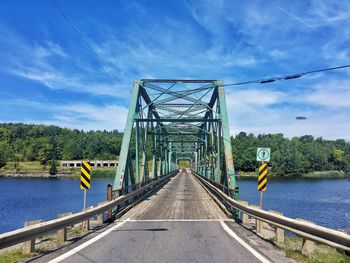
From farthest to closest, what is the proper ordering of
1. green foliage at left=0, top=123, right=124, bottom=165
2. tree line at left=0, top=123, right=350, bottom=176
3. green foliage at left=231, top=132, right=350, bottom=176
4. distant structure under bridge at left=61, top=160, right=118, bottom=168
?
green foliage at left=0, top=123, right=124, bottom=165 < distant structure under bridge at left=61, top=160, right=118, bottom=168 < tree line at left=0, top=123, right=350, bottom=176 < green foliage at left=231, top=132, right=350, bottom=176

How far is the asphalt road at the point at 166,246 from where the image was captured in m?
6.82

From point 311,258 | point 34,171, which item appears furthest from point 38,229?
point 34,171

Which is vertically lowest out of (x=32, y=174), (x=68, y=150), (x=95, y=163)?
(x=32, y=174)

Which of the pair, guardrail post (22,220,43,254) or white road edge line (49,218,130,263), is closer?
white road edge line (49,218,130,263)

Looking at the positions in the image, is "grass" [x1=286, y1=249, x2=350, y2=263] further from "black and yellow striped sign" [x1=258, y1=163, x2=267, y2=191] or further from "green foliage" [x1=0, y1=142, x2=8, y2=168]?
"green foliage" [x1=0, y1=142, x2=8, y2=168]

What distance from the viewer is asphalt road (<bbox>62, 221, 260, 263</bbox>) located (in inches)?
268

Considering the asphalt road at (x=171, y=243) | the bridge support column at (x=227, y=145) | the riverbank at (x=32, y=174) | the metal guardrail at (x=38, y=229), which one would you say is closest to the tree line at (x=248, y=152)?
the riverbank at (x=32, y=174)

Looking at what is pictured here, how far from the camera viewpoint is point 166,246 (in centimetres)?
795

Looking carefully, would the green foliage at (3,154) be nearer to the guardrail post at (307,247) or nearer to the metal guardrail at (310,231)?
the metal guardrail at (310,231)

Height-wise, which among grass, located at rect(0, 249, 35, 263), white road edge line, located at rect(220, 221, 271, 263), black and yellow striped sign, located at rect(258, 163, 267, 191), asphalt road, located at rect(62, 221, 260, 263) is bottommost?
grass, located at rect(0, 249, 35, 263)

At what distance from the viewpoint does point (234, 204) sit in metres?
12.3

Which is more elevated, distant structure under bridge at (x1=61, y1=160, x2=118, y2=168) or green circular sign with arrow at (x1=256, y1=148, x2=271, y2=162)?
distant structure under bridge at (x1=61, y1=160, x2=118, y2=168)

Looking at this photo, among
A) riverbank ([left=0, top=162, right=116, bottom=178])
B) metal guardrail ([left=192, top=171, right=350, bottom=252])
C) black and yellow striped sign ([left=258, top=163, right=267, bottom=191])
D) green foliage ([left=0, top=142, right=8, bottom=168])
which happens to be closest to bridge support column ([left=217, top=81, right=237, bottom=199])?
black and yellow striped sign ([left=258, top=163, right=267, bottom=191])

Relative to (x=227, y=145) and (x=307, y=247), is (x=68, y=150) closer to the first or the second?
(x=227, y=145)
